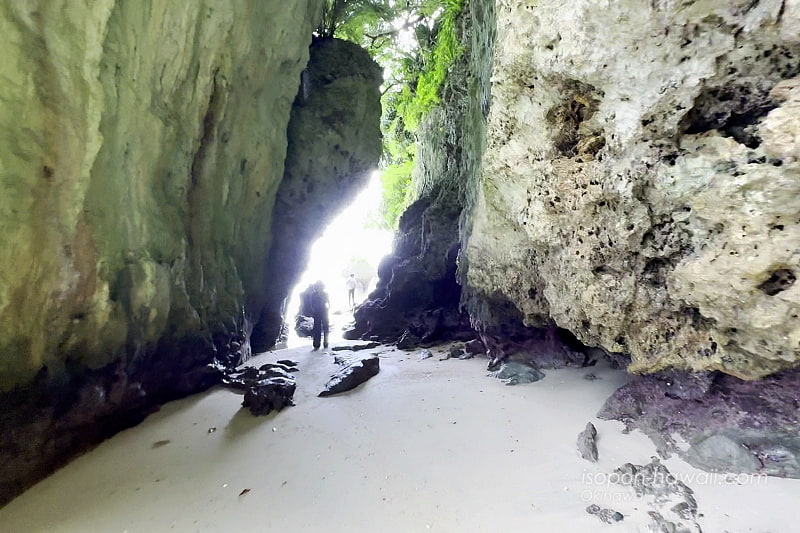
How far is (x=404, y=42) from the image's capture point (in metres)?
10.1

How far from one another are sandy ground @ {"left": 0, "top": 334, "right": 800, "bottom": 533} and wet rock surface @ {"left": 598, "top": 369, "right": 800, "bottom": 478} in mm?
151

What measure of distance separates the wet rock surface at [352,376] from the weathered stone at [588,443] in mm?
3106

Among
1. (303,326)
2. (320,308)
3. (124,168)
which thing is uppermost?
(124,168)

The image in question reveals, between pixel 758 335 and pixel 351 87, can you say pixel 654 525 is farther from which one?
pixel 351 87

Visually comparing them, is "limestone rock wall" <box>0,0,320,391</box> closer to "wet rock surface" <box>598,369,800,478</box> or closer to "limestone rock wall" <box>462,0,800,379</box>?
"limestone rock wall" <box>462,0,800,379</box>

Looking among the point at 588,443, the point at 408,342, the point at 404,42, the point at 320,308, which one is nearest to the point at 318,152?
the point at 320,308

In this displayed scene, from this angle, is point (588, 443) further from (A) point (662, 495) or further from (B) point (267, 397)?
(B) point (267, 397)

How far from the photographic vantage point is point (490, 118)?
4.46 meters

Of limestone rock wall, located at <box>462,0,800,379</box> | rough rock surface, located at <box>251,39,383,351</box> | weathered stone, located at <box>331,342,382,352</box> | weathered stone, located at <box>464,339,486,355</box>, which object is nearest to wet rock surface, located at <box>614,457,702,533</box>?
limestone rock wall, located at <box>462,0,800,379</box>

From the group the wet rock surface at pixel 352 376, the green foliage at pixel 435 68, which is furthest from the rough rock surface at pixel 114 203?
the green foliage at pixel 435 68

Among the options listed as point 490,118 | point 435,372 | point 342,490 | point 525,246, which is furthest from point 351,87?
point 342,490

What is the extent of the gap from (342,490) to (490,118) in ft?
13.0

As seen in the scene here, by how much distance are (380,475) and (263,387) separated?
7.40ft

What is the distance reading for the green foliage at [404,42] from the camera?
860 centimetres
